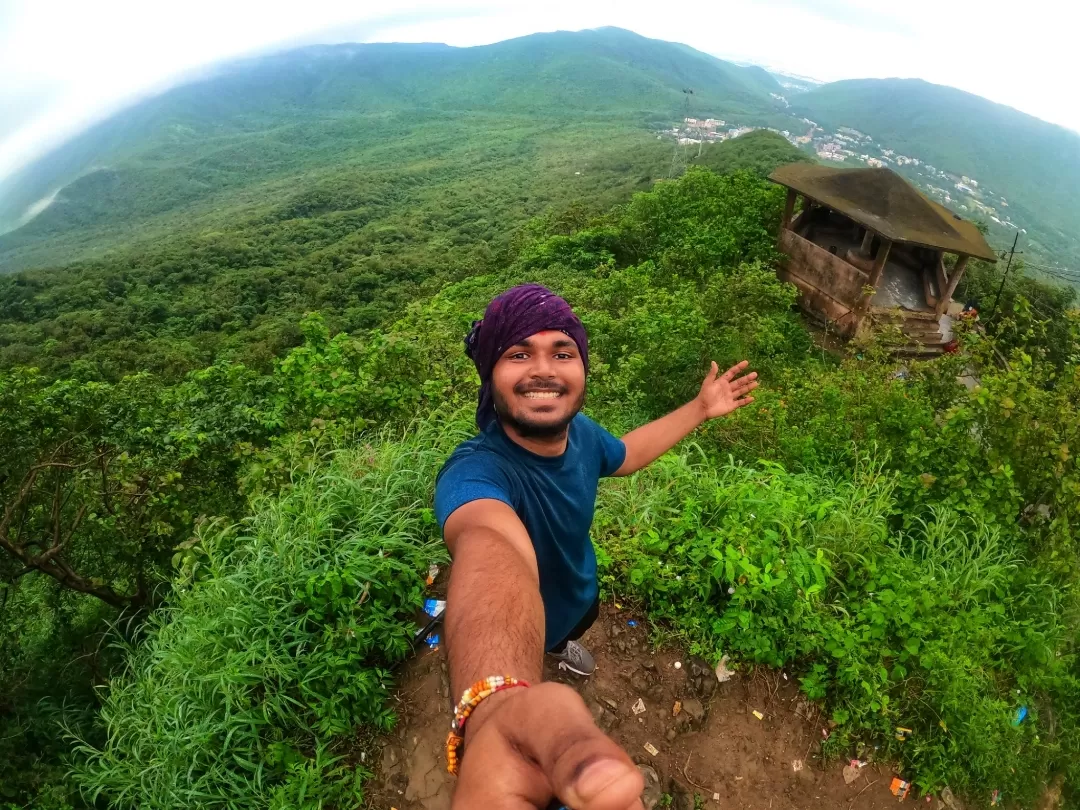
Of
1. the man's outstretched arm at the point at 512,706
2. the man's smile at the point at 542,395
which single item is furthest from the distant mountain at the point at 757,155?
the man's outstretched arm at the point at 512,706

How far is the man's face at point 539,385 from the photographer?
1.67 meters

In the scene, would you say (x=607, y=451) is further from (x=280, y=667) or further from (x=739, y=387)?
(x=280, y=667)

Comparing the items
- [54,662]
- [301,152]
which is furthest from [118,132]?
[54,662]

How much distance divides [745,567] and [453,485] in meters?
1.80

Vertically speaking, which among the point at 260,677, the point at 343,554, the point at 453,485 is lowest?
the point at 260,677

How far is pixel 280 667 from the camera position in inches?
93.9

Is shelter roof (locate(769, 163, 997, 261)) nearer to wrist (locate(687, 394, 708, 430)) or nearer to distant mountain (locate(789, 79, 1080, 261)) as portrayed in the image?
wrist (locate(687, 394, 708, 430))

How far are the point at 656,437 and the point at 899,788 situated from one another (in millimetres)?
2037

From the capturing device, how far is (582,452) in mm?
1928

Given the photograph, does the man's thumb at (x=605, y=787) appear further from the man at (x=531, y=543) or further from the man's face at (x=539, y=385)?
the man's face at (x=539, y=385)

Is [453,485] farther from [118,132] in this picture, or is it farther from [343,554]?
[118,132]

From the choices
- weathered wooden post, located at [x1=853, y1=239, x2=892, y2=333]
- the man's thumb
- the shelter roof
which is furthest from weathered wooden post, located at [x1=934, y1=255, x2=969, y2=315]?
the man's thumb

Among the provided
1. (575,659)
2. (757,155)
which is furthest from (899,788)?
(757,155)

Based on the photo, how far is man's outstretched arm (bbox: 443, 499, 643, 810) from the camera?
75 centimetres
